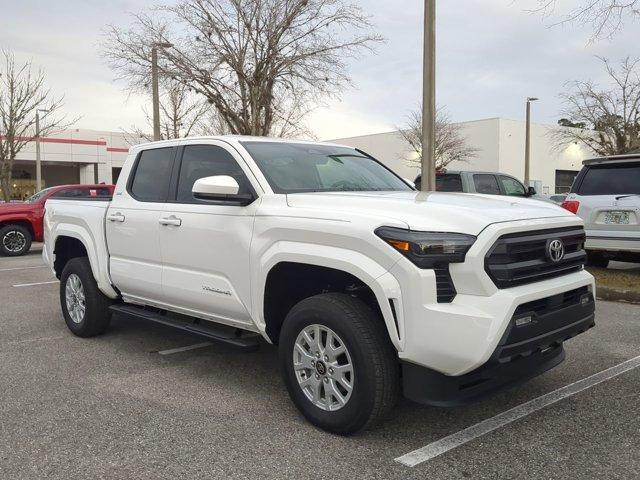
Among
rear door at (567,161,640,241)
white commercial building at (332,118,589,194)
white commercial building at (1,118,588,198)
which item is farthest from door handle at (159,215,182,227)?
white commercial building at (1,118,588,198)

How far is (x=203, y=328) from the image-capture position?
4551mm

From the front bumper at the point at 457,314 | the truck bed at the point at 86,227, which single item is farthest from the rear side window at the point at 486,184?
the front bumper at the point at 457,314

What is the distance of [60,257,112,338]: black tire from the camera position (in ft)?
18.8

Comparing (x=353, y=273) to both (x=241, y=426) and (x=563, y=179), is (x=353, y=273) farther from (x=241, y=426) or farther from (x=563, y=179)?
(x=563, y=179)

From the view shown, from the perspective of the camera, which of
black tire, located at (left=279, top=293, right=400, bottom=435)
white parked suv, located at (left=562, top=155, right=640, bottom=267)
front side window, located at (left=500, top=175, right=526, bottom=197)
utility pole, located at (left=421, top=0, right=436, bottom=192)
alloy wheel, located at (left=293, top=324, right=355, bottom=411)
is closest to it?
black tire, located at (left=279, top=293, right=400, bottom=435)

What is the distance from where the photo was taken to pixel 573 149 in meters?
48.9

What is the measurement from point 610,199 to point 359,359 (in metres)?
6.13

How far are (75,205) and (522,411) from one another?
4.56 m

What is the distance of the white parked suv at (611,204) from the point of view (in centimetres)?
786

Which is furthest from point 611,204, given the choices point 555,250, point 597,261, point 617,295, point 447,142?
point 447,142

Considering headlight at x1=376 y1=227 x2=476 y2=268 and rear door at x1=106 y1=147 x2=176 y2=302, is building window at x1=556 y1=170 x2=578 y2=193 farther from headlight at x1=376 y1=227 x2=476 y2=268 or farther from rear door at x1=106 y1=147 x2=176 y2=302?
headlight at x1=376 y1=227 x2=476 y2=268

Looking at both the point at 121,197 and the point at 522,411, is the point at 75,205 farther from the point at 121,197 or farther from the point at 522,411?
the point at 522,411

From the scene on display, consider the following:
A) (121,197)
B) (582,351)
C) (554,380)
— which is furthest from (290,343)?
(582,351)

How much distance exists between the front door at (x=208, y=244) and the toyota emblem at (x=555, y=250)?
1884 millimetres
